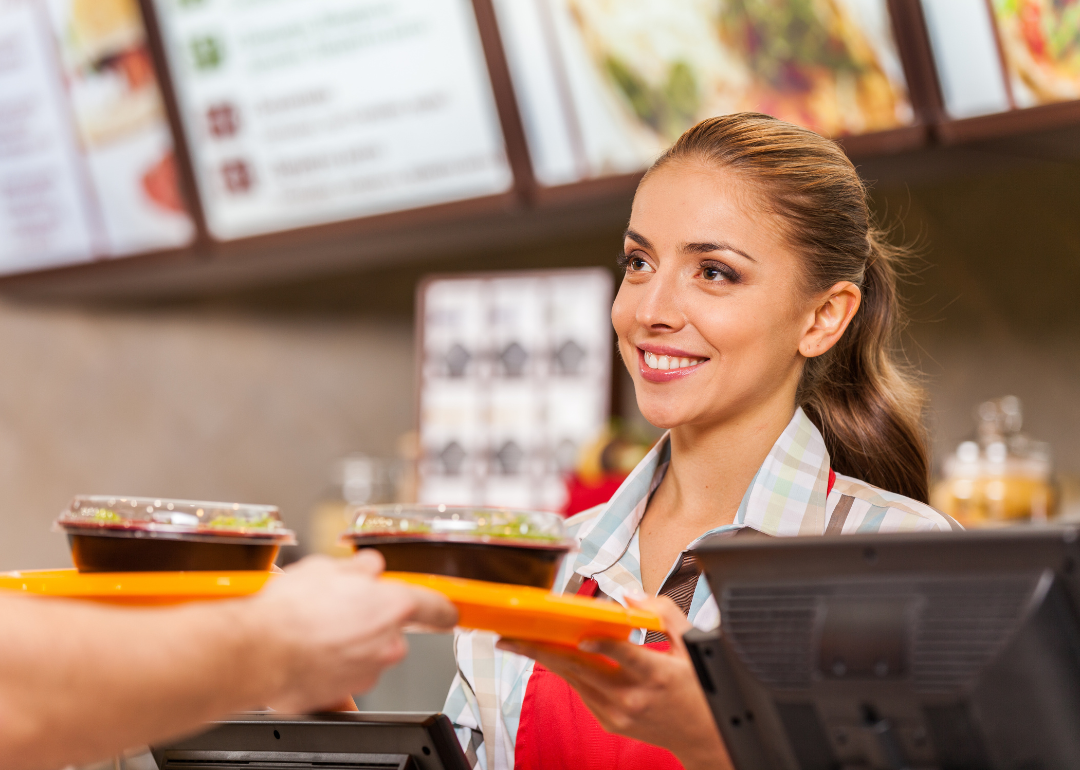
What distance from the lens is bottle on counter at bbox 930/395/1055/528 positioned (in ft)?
7.33

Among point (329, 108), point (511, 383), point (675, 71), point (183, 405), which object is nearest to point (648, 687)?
point (675, 71)

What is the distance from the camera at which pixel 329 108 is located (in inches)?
116

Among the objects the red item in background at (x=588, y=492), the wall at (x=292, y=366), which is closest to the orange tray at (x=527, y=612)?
the red item in background at (x=588, y=492)

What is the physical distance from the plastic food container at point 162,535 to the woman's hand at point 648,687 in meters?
0.24

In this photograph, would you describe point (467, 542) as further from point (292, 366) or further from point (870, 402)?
point (292, 366)

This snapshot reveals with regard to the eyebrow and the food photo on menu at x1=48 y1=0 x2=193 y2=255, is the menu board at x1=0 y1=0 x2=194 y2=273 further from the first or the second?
the eyebrow

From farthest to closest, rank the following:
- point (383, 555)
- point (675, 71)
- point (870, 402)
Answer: point (675, 71) → point (870, 402) → point (383, 555)

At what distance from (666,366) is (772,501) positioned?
187 millimetres

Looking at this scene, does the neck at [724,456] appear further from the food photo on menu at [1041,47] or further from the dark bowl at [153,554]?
the food photo on menu at [1041,47]

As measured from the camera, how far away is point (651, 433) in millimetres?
2965

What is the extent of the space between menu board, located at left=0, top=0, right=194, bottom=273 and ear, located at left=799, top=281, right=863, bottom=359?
2133mm

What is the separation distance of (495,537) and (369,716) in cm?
21

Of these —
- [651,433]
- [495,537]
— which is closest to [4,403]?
[651,433]

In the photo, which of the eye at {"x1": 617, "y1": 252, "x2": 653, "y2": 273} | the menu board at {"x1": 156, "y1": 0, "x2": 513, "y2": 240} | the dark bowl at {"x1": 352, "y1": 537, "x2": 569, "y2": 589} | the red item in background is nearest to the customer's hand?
the dark bowl at {"x1": 352, "y1": 537, "x2": 569, "y2": 589}
